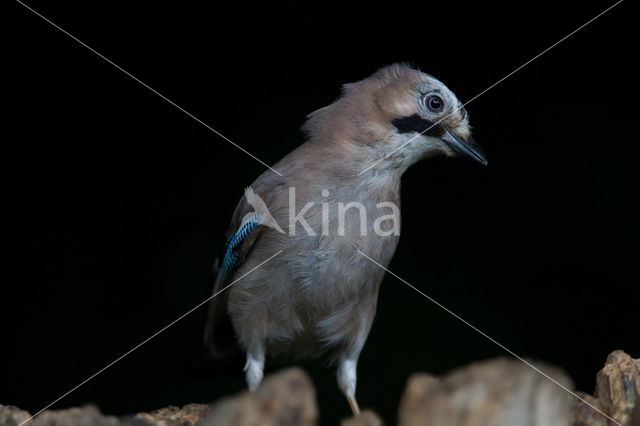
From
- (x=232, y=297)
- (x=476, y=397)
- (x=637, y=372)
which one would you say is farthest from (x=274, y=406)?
(x=232, y=297)

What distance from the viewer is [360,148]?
3451mm

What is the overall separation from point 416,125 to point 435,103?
0.13 meters

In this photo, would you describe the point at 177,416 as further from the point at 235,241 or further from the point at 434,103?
the point at 434,103

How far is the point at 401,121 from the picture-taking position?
348cm

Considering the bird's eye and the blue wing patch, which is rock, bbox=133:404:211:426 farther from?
the bird's eye

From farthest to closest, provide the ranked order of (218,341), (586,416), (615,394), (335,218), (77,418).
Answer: (218,341) → (335,218) → (615,394) → (586,416) → (77,418)

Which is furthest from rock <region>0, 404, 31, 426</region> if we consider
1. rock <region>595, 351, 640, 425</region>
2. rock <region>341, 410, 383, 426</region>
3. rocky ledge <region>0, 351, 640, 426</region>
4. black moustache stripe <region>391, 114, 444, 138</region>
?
black moustache stripe <region>391, 114, 444, 138</region>

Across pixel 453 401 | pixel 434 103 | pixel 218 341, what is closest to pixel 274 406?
pixel 453 401

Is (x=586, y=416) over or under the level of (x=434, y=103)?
under

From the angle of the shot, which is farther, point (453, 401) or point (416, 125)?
point (416, 125)

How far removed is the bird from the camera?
11.0 feet

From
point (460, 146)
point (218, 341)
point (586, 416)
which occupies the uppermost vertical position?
point (460, 146)

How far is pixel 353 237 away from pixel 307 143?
47 centimetres

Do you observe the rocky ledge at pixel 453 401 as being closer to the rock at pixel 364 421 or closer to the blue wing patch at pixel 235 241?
the rock at pixel 364 421
